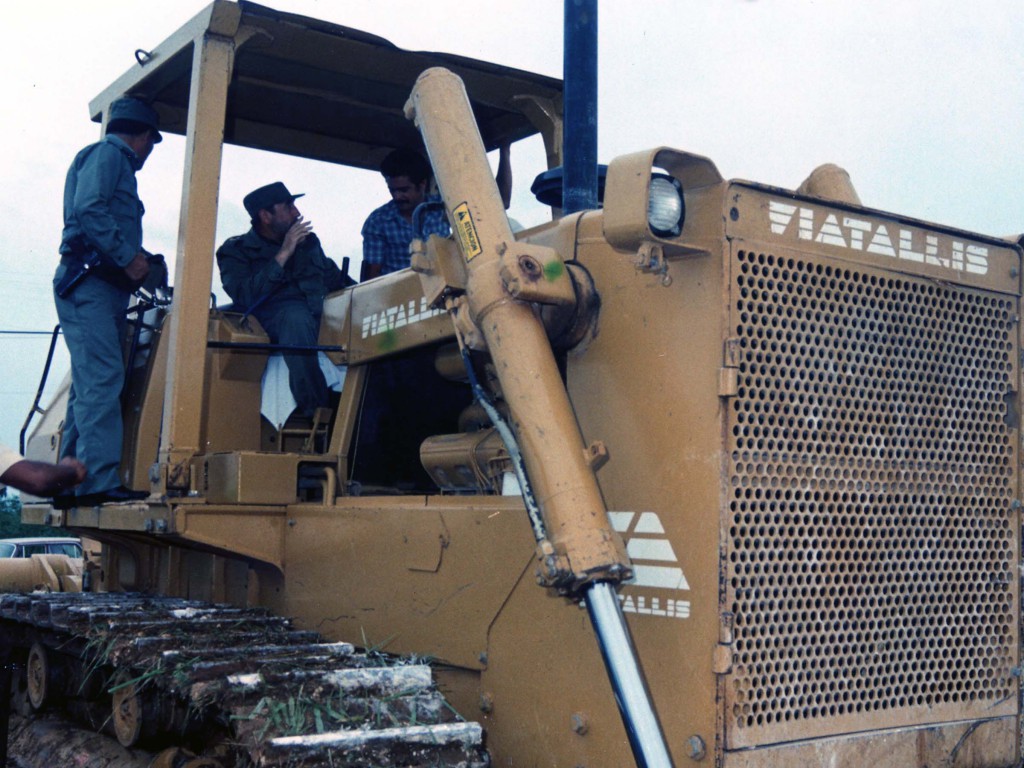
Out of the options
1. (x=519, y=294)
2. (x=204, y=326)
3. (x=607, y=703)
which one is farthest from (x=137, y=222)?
(x=607, y=703)

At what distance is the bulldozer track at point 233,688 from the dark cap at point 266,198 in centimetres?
166

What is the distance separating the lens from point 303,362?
5.02 m

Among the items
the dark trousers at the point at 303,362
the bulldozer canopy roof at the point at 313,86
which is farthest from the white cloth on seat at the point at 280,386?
the bulldozer canopy roof at the point at 313,86

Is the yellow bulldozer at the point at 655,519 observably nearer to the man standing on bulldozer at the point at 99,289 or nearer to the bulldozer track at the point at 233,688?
the bulldozer track at the point at 233,688

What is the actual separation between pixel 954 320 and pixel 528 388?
128cm

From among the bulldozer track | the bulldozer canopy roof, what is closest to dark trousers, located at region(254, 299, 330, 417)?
the bulldozer track

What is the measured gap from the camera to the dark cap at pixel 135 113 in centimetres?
543

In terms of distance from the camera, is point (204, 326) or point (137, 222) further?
point (137, 222)

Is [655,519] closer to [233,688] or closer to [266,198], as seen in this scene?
[233,688]

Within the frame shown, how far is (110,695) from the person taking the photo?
444 centimetres

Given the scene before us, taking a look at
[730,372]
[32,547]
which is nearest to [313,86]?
[730,372]

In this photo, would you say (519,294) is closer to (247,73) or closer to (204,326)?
(204,326)

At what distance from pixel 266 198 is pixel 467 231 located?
6.94 feet

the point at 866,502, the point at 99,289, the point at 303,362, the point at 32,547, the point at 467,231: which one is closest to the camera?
the point at 866,502
